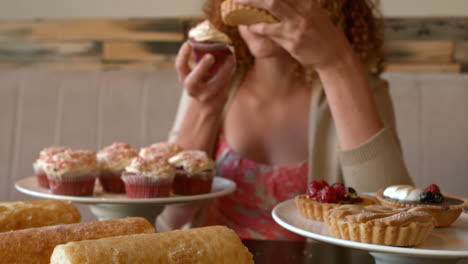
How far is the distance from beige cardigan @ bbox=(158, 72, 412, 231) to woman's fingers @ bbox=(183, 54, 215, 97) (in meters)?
0.33

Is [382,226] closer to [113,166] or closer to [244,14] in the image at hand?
[244,14]

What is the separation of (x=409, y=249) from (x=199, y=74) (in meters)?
0.83

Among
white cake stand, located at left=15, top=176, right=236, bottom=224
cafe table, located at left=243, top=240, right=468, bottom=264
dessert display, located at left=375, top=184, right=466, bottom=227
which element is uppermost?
dessert display, located at left=375, top=184, right=466, bottom=227

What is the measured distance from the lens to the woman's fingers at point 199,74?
1.41 m

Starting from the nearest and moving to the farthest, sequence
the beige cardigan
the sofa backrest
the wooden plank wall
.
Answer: the beige cardigan < the sofa backrest < the wooden plank wall

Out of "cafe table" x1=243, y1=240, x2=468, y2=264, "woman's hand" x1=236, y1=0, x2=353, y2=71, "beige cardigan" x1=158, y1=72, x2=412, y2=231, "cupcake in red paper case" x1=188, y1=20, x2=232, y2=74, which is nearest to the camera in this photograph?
"cafe table" x1=243, y1=240, x2=468, y2=264

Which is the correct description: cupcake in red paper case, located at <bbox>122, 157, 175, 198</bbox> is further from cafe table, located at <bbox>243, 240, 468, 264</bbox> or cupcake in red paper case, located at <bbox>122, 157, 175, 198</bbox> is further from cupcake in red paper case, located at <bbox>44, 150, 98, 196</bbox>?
cafe table, located at <bbox>243, 240, 468, 264</bbox>

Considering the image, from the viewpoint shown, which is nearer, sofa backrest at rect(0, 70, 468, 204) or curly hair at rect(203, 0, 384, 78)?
curly hair at rect(203, 0, 384, 78)

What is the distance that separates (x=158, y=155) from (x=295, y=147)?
49 centimetres

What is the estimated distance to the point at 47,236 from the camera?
24.6 inches

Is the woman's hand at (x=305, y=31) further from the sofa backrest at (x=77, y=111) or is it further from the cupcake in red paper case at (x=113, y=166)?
the sofa backrest at (x=77, y=111)

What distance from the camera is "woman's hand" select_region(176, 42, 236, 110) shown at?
4.66 feet

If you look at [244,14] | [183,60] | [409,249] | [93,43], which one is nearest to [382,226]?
[409,249]

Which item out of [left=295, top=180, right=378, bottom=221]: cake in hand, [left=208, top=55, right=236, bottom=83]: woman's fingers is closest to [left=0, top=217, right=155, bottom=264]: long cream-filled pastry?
[left=295, top=180, right=378, bottom=221]: cake in hand
